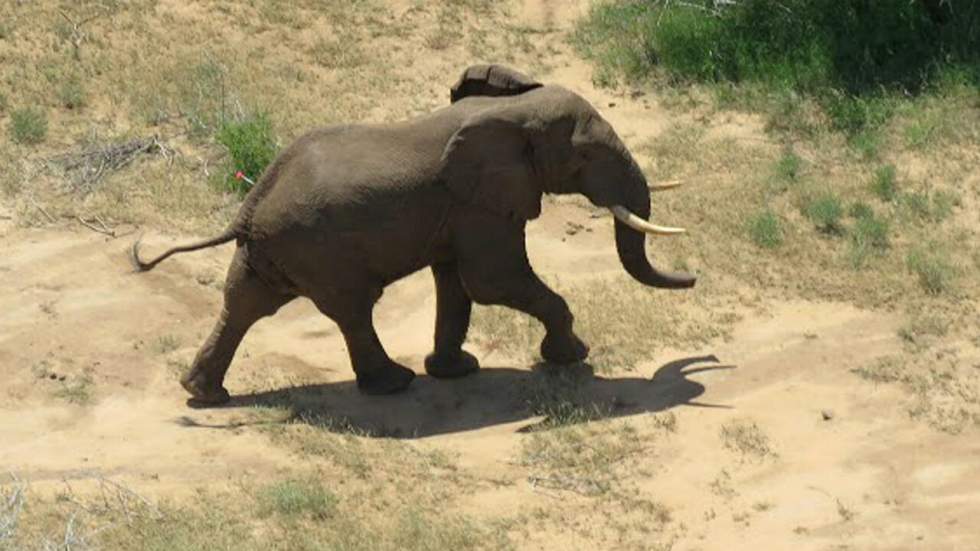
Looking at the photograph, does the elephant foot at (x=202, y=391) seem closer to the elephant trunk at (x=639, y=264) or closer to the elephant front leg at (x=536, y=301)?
the elephant front leg at (x=536, y=301)

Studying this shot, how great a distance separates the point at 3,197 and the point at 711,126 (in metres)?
5.08

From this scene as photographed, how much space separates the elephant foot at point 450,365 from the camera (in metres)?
11.7

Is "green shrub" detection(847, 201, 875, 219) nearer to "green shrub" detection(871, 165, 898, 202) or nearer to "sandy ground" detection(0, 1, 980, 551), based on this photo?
"green shrub" detection(871, 165, 898, 202)

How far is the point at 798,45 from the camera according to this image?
15.4 meters

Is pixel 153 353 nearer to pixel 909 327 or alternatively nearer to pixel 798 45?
pixel 909 327

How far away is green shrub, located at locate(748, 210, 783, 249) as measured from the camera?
13.1 meters

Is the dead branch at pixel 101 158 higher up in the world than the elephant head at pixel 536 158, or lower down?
lower down

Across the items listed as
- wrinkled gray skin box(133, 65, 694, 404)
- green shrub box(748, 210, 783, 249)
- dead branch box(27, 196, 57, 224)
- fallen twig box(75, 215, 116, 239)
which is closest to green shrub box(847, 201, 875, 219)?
green shrub box(748, 210, 783, 249)

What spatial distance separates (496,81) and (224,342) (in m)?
2.09

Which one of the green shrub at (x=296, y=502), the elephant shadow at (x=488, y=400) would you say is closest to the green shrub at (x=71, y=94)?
the elephant shadow at (x=488, y=400)

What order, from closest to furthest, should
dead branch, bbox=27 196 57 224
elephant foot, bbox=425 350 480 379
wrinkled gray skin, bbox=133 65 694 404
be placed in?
wrinkled gray skin, bbox=133 65 694 404, elephant foot, bbox=425 350 480 379, dead branch, bbox=27 196 57 224

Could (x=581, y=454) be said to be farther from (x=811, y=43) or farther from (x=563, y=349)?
(x=811, y=43)

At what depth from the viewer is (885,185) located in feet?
44.9

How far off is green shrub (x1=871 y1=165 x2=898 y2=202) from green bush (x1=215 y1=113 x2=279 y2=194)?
410 cm
